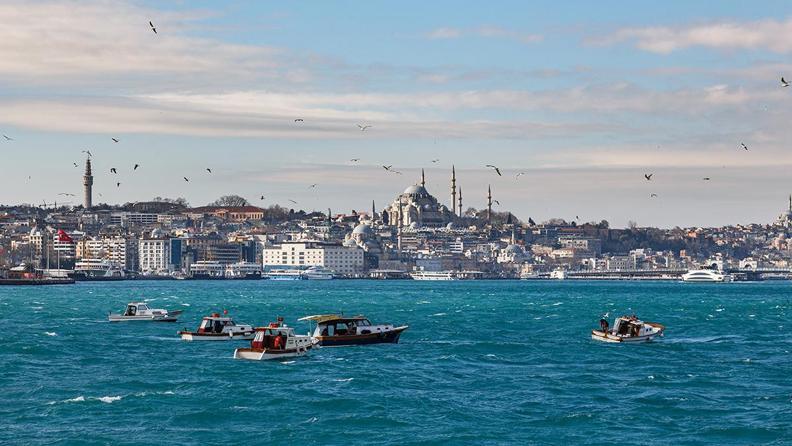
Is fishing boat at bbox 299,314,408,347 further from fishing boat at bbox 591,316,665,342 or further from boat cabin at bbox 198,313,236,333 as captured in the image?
fishing boat at bbox 591,316,665,342

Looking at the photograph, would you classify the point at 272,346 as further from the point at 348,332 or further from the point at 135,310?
the point at 135,310

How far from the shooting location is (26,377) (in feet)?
148

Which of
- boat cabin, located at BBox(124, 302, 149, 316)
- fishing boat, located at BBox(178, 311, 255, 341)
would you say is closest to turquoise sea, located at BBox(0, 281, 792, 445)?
fishing boat, located at BBox(178, 311, 255, 341)

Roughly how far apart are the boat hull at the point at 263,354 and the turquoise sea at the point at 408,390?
423 millimetres

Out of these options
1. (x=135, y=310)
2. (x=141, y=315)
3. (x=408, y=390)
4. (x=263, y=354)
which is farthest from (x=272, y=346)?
(x=135, y=310)

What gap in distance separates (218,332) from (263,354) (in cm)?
1097

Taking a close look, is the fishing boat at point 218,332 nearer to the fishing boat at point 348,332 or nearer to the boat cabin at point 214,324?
the boat cabin at point 214,324

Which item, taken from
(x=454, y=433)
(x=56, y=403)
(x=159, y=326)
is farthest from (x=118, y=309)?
(x=454, y=433)

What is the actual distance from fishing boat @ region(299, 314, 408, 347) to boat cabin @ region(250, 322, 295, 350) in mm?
4715

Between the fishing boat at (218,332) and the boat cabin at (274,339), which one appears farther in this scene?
the fishing boat at (218,332)

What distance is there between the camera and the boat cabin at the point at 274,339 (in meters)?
51.0

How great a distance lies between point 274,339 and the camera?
51.1 m

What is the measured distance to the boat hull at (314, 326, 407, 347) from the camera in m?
56.8

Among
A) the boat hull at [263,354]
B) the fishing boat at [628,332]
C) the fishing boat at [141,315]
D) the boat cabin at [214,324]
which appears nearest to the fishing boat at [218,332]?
the boat cabin at [214,324]
